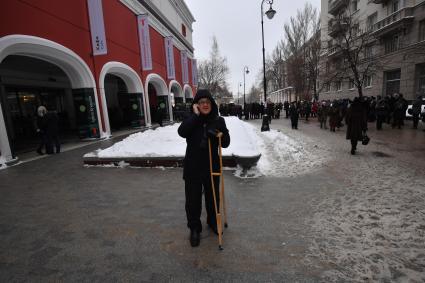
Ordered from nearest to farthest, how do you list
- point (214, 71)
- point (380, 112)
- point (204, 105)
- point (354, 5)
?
point (204, 105) → point (380, 112) → point (354, 5) → point (214, 71)

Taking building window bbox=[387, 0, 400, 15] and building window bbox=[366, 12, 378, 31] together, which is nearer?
building window bbox=[387, 0, 400, 15]

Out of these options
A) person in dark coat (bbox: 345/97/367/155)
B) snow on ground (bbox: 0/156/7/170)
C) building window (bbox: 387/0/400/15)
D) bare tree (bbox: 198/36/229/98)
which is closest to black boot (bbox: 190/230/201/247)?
person in dark coat (bbox: 345/97/367/155)

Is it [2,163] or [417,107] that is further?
[417,107]

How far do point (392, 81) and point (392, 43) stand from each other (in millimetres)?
3574

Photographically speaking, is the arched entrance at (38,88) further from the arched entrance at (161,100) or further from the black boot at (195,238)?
the black boot at (195,238)

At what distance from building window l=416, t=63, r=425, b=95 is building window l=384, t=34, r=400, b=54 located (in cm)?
318

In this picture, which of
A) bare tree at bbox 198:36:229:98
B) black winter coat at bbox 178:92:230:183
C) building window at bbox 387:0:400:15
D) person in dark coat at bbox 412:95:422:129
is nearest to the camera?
black winter coat at bbox 178:92:230:183

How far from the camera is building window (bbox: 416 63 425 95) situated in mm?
18047

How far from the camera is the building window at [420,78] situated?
18.0 meters

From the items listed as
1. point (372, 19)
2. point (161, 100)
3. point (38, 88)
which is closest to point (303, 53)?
point (372, 19)

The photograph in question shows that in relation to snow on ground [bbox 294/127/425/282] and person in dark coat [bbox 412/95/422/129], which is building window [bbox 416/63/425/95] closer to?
person in dark coat [bbox 412/95/422/129]

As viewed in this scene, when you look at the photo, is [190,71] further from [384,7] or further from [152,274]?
[152,274]

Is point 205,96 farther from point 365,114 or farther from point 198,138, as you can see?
point 365,114

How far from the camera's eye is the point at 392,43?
21.6 m
